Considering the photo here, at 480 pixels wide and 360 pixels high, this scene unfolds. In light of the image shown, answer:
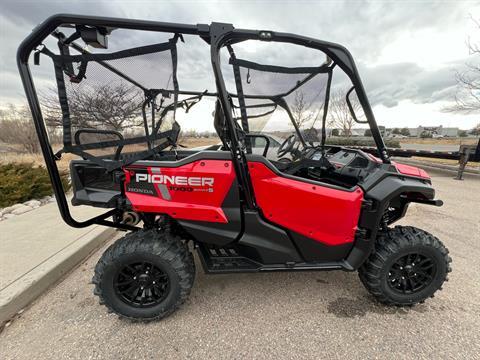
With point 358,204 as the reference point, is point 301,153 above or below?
above

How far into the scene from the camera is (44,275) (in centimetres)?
247

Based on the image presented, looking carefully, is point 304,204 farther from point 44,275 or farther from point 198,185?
point 44,275

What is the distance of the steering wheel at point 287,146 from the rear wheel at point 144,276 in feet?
4.98

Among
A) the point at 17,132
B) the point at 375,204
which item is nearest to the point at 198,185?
the point at 375,204

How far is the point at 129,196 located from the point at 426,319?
279 centimetres

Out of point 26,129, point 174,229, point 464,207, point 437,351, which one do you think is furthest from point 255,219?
point 26,129

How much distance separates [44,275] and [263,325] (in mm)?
2278

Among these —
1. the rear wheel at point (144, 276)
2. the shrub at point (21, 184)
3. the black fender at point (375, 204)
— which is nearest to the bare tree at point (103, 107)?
the rear wheel at point (144, 276)

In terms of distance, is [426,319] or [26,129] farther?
[26,129]

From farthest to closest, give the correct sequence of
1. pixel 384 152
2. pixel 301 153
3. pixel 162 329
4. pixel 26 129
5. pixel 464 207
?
pixel 26 129 < pixel 464 207 < pixel 301 153 < pixel 384 152 < pixel 162 329

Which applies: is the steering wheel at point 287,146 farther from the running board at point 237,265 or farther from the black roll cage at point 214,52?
the running board at point 237,265

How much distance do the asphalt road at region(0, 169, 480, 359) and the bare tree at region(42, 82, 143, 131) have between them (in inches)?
66.7

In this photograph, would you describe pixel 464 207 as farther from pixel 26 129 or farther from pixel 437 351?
pixel 26 129

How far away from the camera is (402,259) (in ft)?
7.31
